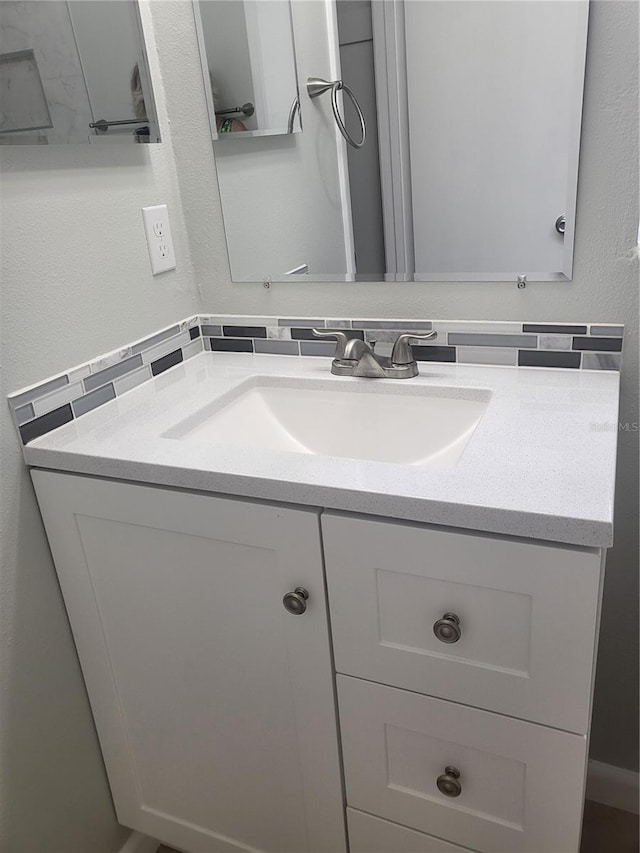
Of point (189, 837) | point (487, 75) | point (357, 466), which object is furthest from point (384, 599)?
point (487, 75)

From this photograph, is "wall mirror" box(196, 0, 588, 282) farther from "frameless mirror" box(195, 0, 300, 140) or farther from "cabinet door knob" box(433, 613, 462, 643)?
"cabinet door knob" box(433, 613, 462, 643)

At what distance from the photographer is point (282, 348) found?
4.41 ft

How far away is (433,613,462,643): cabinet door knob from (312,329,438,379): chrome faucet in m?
0.47

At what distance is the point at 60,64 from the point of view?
3.22 ft

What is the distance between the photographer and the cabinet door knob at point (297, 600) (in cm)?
89

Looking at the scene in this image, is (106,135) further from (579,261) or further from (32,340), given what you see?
(579,261)

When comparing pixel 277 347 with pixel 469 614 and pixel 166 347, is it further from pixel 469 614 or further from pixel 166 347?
pixel 469 614

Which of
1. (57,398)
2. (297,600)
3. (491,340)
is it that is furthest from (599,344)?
(57,398)

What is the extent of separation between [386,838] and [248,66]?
131 cm

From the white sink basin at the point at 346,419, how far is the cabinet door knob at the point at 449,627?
294mm

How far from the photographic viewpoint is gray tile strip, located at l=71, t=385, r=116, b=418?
3.57 ft

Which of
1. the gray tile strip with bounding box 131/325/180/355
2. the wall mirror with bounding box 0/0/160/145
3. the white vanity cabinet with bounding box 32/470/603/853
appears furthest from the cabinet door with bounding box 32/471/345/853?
the wall mirror with bounding box 0/0/160/145

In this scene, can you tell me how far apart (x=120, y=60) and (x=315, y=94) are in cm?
33

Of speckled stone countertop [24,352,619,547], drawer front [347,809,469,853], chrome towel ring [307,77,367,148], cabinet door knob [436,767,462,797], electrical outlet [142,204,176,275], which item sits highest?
chrome towel ring [307,77,367,148]
